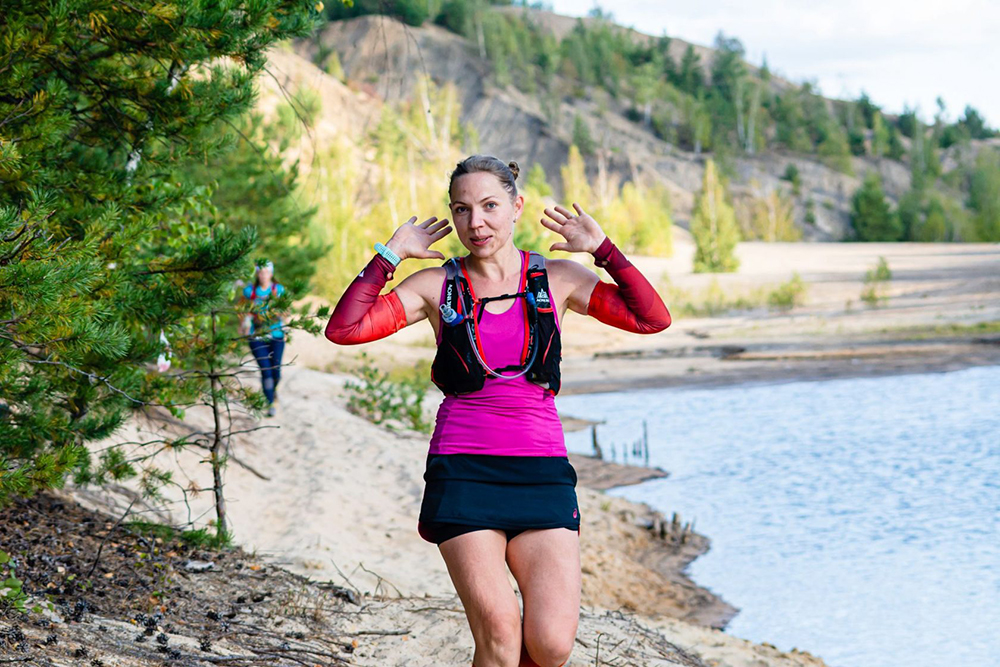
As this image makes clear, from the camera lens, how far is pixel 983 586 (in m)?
10.3

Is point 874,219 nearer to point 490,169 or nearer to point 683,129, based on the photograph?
point 683,129

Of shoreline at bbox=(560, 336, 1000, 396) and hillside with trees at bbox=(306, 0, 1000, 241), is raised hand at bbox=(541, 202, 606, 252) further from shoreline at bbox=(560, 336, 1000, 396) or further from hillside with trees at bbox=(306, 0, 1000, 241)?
hillside with trees at bbox=(306, 0, 1000, 241)

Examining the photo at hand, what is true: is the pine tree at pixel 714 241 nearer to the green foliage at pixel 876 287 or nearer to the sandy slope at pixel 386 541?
the green foliage at pixel 876 287

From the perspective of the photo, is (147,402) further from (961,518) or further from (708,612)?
(961,518)

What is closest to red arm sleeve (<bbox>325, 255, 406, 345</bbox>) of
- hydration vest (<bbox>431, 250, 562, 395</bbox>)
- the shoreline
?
hydration vest (<bbox>431, 250, 562, 395</bbox>)

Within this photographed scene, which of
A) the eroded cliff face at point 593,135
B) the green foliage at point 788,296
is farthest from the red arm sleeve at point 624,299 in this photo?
the eroded cliff face at point 593,135

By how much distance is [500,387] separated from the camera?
3436mm

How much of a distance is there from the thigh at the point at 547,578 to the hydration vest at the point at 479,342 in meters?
0.49

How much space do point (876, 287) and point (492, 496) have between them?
133 ft

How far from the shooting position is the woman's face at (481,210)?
3.51 meters

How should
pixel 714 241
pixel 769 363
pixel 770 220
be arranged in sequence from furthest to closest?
pixel 770 220, pixel 714 241, pixel 769 363

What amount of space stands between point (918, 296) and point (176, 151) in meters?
36.1

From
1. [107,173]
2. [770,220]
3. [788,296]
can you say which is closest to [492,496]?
[107,173]

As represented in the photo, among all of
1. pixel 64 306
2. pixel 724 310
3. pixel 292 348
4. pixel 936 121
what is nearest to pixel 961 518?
pixel 64 306
